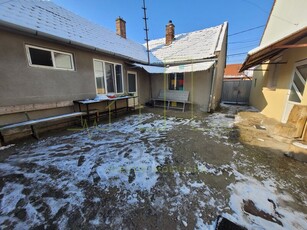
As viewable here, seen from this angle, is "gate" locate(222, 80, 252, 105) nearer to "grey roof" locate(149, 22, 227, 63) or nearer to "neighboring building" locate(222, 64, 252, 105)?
"neighboring building" locate(222, 64, 252, 105)

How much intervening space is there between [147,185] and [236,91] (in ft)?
43.4

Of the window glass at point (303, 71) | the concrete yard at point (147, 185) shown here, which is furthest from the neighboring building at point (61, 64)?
the window glass at point (303, 71)

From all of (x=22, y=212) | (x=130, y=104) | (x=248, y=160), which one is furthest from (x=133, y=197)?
(x=130, y=104)

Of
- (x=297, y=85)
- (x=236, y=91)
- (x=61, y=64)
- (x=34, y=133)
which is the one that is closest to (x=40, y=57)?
(x=61, y=64)

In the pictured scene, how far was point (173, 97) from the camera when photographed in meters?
8.52

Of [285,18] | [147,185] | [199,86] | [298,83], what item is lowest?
[147,185]

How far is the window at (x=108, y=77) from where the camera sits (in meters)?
6.21

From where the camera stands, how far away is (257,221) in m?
1.66

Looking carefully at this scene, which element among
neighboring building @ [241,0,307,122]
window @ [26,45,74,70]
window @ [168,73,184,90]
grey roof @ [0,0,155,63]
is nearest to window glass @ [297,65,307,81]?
neighboring building @ [241,0,307,122]

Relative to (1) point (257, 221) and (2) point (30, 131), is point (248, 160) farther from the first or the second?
(2) point (30, 131)

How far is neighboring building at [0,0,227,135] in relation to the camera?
3.81 m

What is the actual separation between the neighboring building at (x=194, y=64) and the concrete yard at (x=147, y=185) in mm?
4329

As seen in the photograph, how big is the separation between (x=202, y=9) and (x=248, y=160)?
943 cm

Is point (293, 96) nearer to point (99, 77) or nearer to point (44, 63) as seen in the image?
point (99, 77)
